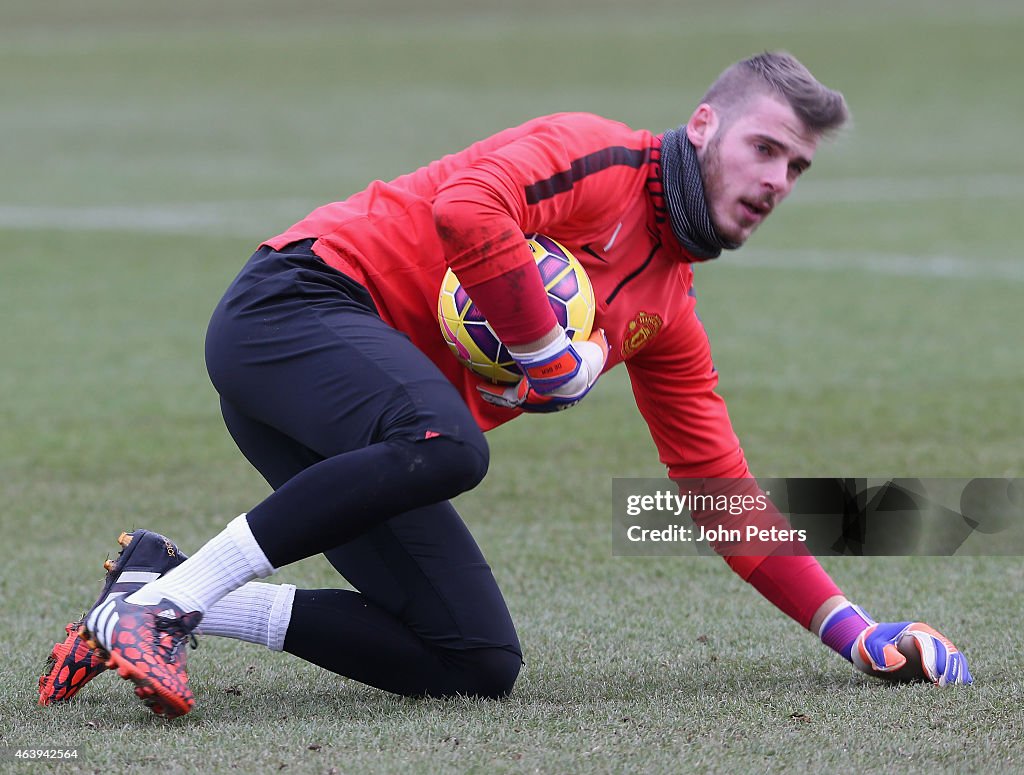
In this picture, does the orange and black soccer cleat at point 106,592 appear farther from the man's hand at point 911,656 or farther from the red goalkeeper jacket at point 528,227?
the man's hand at point 911,656

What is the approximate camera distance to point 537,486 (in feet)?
23.2

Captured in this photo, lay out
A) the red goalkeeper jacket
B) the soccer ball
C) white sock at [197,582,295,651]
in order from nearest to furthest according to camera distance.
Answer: the red goalkeeper jacket → the soccer ball → white sock at [197,582,295,651]

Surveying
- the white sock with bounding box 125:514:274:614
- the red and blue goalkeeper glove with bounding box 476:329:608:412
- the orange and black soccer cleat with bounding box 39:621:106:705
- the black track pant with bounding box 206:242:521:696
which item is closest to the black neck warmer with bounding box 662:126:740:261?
the red and blue goalkeeper glove with bounding box 476:329:608:412

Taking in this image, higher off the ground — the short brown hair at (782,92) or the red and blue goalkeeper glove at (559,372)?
the short brown hair at (782,92)

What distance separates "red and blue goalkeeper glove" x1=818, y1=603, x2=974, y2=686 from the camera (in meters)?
4.21

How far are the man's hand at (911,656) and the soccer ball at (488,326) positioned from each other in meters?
1.18

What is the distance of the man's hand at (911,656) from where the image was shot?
420 centimetres

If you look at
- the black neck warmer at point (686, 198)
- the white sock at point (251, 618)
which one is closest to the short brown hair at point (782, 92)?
the black neck warmer at point (686, 198)

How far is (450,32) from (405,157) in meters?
19.8

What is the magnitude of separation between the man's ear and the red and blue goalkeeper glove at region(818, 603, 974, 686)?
1.41 m

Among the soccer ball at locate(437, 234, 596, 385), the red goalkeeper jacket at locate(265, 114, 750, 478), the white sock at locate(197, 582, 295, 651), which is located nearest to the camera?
the red goalkeeper jacket at locate(265, 114, 750, 478)

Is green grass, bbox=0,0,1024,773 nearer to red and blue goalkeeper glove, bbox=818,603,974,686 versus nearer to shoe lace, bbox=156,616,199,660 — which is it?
red and blue goalkeeper glove, bbox=818,603,974,686
